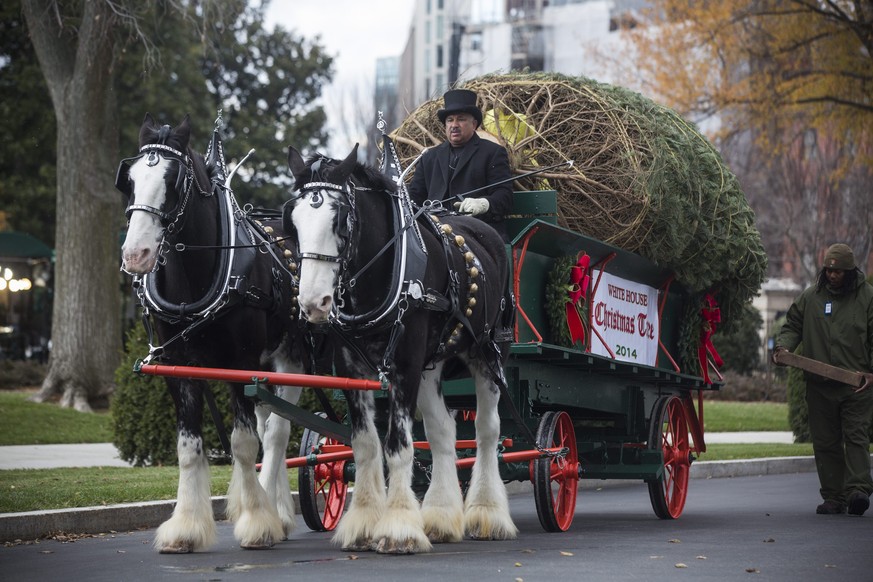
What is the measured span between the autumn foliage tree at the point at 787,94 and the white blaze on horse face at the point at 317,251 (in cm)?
1774

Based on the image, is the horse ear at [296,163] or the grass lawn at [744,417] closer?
the horse ear at [296,163]

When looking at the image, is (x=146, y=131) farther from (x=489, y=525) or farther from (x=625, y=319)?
(x=625, y=319)

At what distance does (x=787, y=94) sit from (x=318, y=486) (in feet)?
57.0

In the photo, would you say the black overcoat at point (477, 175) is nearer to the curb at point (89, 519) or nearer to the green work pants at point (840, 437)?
the curb at point (89, 519)

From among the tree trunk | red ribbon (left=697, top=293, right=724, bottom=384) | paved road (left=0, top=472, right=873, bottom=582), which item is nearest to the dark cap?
red ribbon (left=697, top=293, right=724, bottom=384)

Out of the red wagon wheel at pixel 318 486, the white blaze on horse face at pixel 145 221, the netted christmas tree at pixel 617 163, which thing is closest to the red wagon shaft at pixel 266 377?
the white blaze on horse face at pixel 145 221

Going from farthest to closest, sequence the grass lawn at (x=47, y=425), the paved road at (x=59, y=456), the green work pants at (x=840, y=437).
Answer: the grass lawn at (x=47, y=425) < the paved road at (x=59, y=456) < the green work pants at (x=840, y=437)

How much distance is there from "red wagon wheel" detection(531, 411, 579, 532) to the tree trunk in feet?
43.3

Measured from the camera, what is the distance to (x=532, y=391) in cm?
920

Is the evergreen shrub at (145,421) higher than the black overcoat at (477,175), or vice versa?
the black overcoat at (477,175)

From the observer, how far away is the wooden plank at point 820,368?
1079 cm

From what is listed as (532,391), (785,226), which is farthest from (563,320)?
(785,226)

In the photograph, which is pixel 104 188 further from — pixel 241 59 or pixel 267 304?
pixel 241 59

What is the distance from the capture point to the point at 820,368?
429 inches
